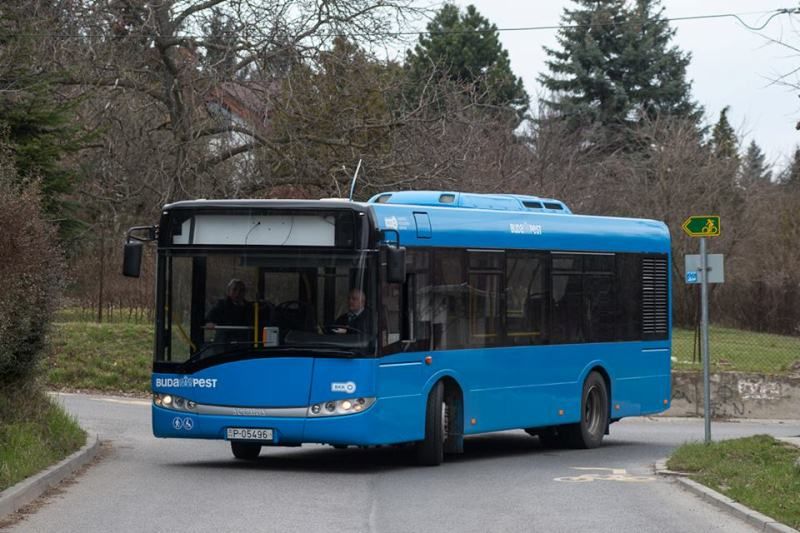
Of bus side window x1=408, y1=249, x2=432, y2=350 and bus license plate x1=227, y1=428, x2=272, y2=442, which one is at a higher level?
bus side window x1=408, y1=249, x2=432, y2=350

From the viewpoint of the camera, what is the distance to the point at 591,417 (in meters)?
20.3

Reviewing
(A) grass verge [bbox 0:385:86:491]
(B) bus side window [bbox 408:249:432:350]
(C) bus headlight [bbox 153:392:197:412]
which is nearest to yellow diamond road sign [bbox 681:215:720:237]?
(B) bus side window [bbox 408:249:432:350]

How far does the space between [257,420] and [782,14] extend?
673cm

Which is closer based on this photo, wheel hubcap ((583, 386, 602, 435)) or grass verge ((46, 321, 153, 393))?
wheel hubcap ((583, 386, 602, 435))

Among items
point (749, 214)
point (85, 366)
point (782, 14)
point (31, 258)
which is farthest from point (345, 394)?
point (749, 214)

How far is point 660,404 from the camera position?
21.6m

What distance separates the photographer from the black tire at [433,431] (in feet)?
53.9

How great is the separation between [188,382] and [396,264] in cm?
254

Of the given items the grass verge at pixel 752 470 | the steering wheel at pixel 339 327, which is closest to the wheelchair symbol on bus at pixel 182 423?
the steering wheel at pixel 339 327

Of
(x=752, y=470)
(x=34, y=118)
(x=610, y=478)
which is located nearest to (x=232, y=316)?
(x=610, y=478)

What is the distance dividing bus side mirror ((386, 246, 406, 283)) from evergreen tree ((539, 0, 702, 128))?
52.2 m

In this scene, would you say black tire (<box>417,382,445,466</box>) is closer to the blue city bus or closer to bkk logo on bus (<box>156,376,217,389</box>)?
the blue city bus

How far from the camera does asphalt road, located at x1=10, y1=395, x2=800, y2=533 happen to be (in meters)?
12.0

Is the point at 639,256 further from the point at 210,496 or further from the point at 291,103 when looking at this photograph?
the point at 291,103
